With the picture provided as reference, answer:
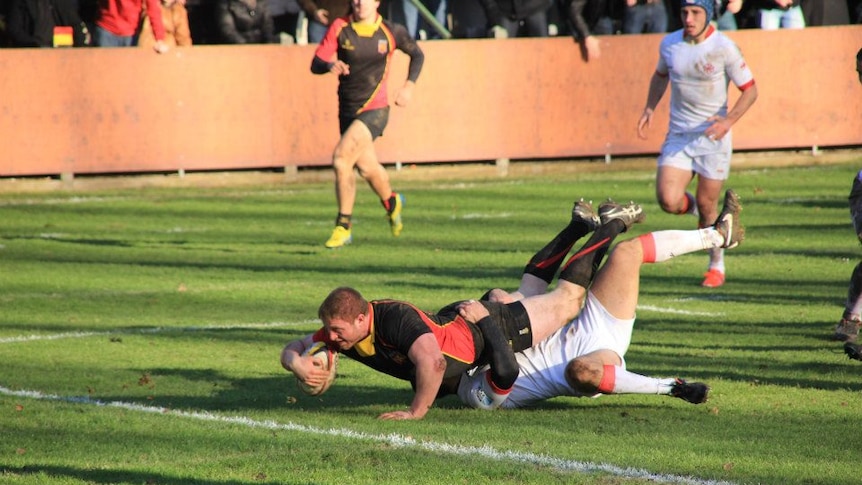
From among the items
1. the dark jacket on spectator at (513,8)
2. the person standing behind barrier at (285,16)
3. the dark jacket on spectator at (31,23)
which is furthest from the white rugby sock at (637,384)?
the dark jacket on spectator at (513,8)

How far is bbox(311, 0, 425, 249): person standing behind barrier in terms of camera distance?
1538 centimetres

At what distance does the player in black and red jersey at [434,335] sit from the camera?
7719 mm

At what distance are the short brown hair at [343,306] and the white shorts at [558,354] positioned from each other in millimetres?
958

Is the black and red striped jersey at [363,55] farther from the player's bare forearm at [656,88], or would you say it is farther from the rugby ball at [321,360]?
the rugby ball at [321,360]

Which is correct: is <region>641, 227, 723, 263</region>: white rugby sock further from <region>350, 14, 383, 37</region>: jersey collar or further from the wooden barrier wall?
the wooden barrier wall

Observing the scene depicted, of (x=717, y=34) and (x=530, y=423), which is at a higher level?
(x=717, y=34)

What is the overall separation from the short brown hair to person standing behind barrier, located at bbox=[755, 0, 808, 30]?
1686cm

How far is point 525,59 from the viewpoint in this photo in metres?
22.4

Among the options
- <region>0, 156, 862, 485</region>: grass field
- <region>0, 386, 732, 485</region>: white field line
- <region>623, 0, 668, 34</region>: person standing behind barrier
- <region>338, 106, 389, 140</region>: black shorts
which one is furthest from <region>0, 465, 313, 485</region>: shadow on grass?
<region>623, 0, 668, 34</region>: person standing behind barrier

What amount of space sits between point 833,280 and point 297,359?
22.1 ft

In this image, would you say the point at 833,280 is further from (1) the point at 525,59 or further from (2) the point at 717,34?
(1) the point at 525,59

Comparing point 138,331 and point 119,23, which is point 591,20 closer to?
point 119,23

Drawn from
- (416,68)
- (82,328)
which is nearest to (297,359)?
(82,328)

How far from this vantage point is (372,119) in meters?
15.6
